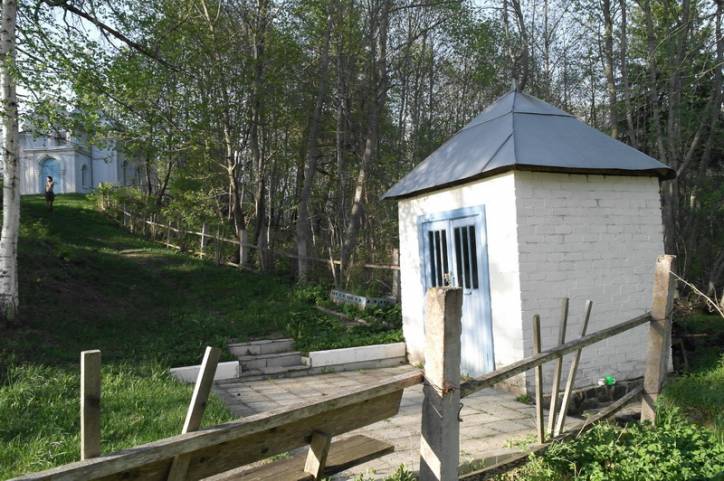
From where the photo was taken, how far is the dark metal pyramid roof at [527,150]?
23.1ft

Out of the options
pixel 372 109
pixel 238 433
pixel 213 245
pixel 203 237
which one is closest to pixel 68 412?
pixel 238 433

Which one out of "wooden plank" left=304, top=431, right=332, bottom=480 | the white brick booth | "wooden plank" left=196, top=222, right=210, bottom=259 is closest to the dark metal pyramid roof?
the white brick booth

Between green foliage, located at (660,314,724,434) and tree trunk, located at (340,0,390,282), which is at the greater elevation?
tree trunk, located at (340,0,390,282)

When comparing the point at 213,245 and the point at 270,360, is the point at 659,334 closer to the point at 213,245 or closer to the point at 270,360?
the point at 270,360

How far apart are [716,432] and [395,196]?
18.2 feet

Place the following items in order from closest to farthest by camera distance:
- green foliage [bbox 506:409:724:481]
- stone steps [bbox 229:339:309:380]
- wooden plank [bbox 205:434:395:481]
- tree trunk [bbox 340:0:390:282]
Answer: wooden plank [bbox 205:434:395:481] < green foliage [bbox 506:409:724:481] < stone steps [bbox 229:339:309:380] < tree trunk [bbox 340:0:390:282]

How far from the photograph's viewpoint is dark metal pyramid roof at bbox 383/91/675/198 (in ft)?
23.1

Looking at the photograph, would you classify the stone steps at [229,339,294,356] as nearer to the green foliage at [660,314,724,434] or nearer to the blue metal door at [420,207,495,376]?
the blue metal door at [420,207,495,376]

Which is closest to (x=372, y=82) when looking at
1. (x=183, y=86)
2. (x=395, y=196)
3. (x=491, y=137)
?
(x=183, y=86)

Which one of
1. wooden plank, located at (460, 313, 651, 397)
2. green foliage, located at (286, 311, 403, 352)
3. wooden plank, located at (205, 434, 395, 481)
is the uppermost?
wooden plank, located at (460, 313, 651, 397)

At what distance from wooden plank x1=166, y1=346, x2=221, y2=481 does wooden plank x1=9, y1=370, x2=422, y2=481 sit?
41 mm

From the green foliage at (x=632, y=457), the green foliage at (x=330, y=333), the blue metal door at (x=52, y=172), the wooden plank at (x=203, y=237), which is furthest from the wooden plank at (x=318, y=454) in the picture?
the blue metal door at (x=52, y=172)

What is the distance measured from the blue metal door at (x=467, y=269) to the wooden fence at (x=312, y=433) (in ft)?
10.7

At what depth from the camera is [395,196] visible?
9.23 metres
